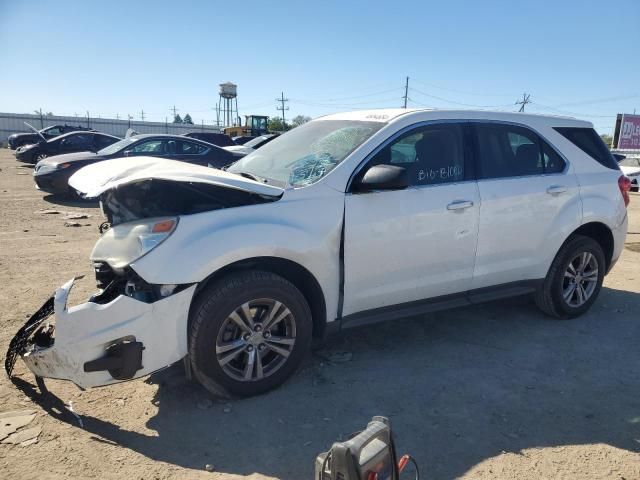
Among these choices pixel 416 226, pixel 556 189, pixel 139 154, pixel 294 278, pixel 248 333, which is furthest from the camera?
pixel 139 154

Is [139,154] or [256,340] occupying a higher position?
[139,154]

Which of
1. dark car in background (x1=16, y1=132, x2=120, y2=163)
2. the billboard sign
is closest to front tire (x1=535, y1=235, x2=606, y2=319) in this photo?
dark car in background (x1=16, y1=132, x2=120, y2=163)

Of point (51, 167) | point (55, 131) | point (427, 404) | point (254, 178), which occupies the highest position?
point (55, 131)

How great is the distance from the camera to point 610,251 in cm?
489

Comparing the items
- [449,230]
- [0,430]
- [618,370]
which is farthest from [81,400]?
[618,370]

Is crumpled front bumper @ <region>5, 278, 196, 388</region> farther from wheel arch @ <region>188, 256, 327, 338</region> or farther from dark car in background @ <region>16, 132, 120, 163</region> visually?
dark car in background @ <region>16, 132, 120, 163</region>

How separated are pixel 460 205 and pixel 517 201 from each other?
25.6 inches

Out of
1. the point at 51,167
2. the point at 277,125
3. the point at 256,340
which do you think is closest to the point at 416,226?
the point at 256,340

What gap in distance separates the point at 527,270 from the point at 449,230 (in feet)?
3.53

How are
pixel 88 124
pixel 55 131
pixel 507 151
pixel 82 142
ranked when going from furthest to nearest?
pixel 88 124, pixel 55 131, pixel 82 142, pixel 507 151

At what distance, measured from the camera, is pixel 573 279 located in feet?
15.4

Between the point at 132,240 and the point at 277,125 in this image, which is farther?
the point at 277,125

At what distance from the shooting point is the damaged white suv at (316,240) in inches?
112

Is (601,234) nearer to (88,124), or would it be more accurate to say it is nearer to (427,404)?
(427,404)
